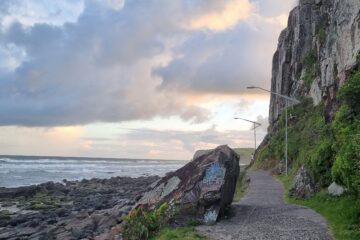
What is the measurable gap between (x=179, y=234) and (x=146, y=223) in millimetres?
1986

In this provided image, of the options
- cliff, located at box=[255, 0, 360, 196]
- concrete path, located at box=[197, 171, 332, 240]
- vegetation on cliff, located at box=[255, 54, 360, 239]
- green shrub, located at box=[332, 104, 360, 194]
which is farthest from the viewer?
cliff, located at box=[255, 0, 360, 196]

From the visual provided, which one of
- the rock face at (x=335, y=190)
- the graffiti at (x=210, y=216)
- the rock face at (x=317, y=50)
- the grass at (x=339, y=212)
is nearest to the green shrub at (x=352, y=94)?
the rock face at (x=335, y=190)

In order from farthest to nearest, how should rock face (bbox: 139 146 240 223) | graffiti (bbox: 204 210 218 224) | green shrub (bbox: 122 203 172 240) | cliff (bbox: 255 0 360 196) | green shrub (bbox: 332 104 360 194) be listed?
cliff (bbox: 255 0 360 196) < rock face (bbox: 139 146 240 223) < graffiti (bbox: 204 210 218 224) < green shrub (bbox: 122 203 172 240) < green shrub (bbox: 332 104 360 194)

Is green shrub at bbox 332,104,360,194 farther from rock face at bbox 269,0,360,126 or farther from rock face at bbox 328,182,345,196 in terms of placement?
rock face at bbox 269,0,360,126

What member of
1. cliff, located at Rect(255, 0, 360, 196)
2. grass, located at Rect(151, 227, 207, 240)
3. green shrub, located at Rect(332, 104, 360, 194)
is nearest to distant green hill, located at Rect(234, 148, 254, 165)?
cliff, located at Rect(255, 0, 360, 196)

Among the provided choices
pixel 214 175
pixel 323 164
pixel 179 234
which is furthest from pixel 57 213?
pixel 179 234

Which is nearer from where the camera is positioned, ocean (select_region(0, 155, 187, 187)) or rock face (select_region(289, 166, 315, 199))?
rock face (select_region(289, 166, 315, 199))

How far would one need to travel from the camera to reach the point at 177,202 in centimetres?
1698

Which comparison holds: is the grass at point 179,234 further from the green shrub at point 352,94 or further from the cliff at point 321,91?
the green shrub at point 352,94

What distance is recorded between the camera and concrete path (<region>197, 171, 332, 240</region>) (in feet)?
44.4

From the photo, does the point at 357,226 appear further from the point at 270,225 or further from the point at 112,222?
the point at 112,222

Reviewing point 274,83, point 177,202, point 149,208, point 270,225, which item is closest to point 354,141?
point 270,225

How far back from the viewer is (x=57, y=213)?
3161 centimetres

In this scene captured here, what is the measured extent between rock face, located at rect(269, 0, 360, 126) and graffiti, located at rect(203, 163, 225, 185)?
8287 mm
